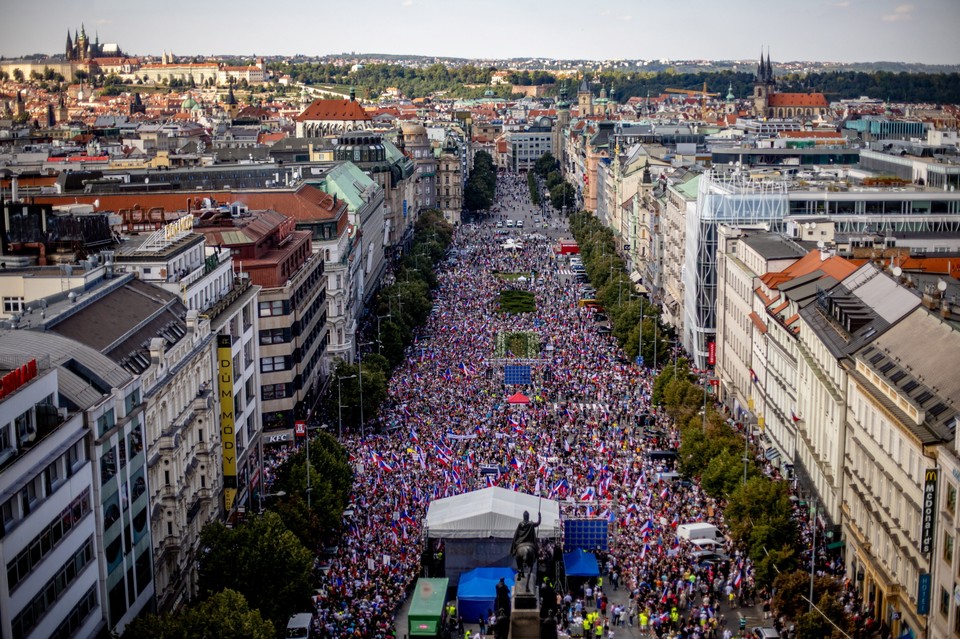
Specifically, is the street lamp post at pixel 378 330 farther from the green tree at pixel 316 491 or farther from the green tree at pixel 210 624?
the green tree at pixel 210 624

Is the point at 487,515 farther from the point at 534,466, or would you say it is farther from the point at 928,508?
the point at 928,508

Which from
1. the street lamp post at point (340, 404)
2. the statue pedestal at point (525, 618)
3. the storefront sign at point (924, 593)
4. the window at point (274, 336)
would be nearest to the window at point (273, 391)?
the window at point (274, 336)

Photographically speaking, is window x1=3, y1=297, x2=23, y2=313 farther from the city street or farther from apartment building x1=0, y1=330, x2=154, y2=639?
the city street

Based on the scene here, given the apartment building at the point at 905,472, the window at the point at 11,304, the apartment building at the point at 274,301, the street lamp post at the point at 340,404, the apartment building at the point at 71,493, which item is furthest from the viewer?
the street lamp post at the point at 340,404

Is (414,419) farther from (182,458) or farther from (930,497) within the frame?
(930,497)

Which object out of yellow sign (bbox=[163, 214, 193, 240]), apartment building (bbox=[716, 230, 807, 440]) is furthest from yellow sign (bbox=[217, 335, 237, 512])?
apartment building (bbox=[716, 230, 807, 440])

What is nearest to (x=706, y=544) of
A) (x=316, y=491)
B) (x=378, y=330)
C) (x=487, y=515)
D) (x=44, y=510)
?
(x=487, y=515)
